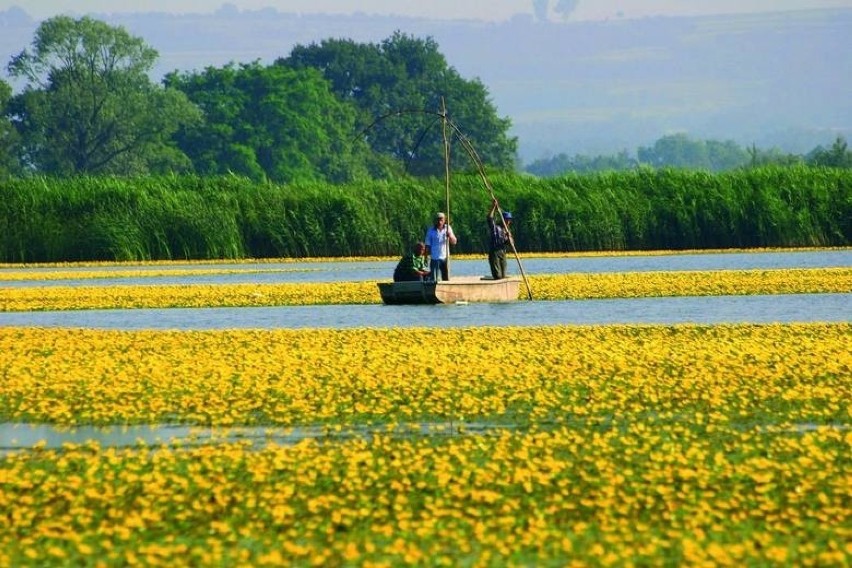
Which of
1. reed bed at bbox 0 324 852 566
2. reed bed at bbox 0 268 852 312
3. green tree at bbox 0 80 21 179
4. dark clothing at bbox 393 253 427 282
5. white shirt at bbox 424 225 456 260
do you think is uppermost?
green tree at bbox 0 80 21 179

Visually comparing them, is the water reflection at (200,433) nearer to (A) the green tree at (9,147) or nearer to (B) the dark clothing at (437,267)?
(B) the dark clothing at (437,267)

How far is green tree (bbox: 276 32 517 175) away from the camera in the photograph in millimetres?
165500

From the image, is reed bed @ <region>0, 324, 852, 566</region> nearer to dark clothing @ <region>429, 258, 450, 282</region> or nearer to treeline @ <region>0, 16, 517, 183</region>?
dark clothing @ <region>429, 258, 450, 282</region>

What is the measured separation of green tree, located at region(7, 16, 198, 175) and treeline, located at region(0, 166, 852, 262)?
6732cm

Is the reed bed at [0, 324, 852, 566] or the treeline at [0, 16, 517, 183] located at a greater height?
the treeline at [0, 16, 517, 183]

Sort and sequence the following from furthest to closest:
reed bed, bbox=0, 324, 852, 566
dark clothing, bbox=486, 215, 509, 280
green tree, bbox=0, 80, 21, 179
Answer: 1. green tree, bbox=0, 80, 21, 179
2. dark clothing, bbox=486, 215, 509, 280
3. reed bed, bbox=0, 324, 852, 566

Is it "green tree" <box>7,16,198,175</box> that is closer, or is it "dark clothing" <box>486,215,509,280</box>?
"dark clothing" <box>486,215,509,280</box>

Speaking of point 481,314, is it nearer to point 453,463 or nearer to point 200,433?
point 200,433

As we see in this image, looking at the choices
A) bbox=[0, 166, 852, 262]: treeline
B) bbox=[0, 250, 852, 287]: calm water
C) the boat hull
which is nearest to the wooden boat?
the boat hull

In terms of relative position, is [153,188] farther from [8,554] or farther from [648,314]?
[8,554]

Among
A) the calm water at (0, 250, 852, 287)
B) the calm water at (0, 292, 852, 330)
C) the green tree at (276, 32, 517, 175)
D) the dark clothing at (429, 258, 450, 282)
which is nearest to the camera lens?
the calm water at (0, 292, 852, 330)

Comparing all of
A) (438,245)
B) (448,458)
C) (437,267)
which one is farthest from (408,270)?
→ (448,458)

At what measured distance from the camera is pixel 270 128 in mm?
145625

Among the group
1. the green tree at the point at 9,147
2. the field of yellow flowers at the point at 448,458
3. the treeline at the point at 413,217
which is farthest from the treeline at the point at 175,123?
the field of yellow flowers at the point at 448,458
